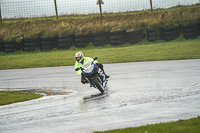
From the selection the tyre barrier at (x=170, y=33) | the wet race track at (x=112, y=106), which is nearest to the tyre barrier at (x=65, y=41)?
the tyre barrier at (x=170, y=33)

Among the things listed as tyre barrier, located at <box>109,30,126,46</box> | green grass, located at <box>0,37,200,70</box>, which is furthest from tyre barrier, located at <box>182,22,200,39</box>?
tyre barrier, located at <box>109,30,126,46</box>

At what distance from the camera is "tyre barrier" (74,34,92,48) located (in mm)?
32812

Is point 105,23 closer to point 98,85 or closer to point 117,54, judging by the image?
point 117,54

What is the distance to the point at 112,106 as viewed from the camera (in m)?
10.0

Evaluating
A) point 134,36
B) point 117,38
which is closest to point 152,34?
point 134,36

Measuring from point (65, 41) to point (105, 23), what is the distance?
172 inches

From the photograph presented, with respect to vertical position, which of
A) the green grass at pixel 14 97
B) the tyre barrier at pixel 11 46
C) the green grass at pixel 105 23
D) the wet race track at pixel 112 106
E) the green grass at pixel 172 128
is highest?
the green grass at pixel 105 23

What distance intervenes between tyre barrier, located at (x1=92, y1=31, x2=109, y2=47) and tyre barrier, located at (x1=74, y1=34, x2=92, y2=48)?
543 mm

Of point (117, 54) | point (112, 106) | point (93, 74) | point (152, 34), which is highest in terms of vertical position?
point (152, 34)

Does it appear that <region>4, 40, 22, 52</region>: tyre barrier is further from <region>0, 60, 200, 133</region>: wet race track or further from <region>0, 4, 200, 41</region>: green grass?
<region>0, 60, 200, 133</region>: wet race track

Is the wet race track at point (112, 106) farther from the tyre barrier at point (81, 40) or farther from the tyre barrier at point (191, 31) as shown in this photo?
the tyre barrier at point (81, 40)

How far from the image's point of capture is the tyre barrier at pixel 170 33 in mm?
29859

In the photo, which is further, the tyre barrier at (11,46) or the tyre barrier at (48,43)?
the tyre barrier at (11,46)

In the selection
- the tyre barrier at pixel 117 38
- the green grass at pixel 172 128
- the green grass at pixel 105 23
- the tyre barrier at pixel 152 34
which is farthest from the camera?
the green grass at pixel 105 23
